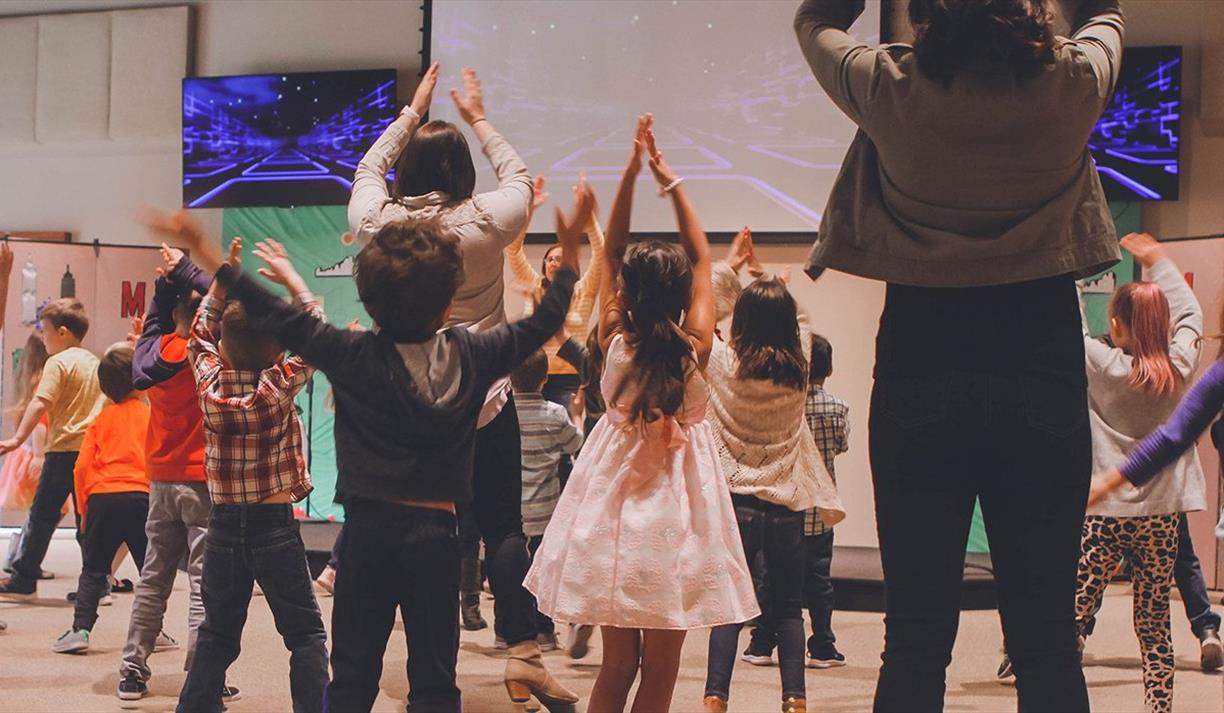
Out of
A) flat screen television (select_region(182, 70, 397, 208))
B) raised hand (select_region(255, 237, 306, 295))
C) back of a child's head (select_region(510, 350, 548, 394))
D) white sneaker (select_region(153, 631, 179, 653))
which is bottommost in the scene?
white sneaker (select_region(153, 631, 179, 653))

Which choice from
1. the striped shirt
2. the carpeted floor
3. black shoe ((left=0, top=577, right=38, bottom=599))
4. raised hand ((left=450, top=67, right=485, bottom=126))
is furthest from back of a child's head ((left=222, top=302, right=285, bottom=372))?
black shoe ((left=0, top=577, right=38, bottom=599))

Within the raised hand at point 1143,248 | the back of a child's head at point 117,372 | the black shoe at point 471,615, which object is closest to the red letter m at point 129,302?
the back of a child's head at point 117,372

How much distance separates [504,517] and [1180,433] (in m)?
1.65

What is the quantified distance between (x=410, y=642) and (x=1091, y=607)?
9.50 ft

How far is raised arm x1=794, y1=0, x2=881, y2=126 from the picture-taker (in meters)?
1.90

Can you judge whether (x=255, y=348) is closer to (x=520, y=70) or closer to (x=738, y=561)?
(x=738, y=561)

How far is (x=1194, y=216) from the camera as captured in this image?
754 centimetres

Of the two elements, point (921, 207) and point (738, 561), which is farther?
point (738, 561)

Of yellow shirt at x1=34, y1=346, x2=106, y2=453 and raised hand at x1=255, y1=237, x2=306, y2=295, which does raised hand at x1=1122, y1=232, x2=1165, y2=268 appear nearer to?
raised hand at x1=255, y1=237, x2=306, y2=295

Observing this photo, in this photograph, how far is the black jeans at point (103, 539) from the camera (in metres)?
4.82

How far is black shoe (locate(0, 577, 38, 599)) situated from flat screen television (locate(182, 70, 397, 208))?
3387 mm

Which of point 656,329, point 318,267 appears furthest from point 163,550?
point 318,267

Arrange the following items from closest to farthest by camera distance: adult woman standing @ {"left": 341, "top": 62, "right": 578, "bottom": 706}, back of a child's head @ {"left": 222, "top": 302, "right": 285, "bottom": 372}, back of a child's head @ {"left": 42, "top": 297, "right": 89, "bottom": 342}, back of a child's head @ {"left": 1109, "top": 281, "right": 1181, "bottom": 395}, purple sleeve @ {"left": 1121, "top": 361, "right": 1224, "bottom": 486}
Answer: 1. purple sleeve @ {"left": 1121, "top": 361, "right": 1224, "bottom": 486}
2. adult woman standing @ {"left": 341, "top": 62, "right": 578, "bottom": 706}
3. back of a child's head @ {"left": 222, "top": 302, "right": 285, "bottom": 372}
4. back of a child's head @ {"left": 1109, "top": 281, "right": 1181, "bottom": 395}
5. back of a child's head @ {"left": 42, "top": 297, "right": 89, "bottom": 342}

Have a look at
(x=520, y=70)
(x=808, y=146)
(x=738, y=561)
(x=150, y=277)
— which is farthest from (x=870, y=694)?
(x=150, y=277)
